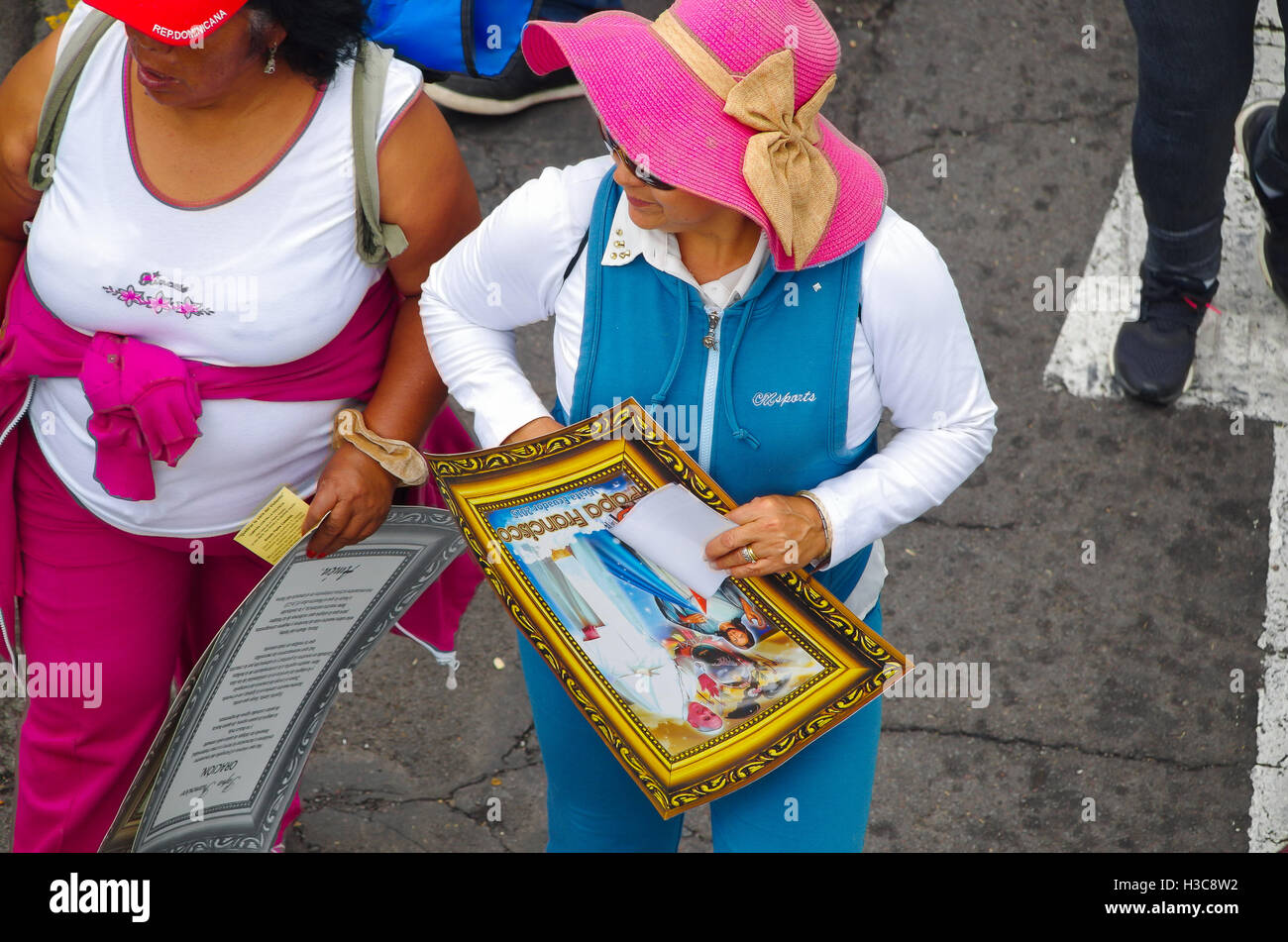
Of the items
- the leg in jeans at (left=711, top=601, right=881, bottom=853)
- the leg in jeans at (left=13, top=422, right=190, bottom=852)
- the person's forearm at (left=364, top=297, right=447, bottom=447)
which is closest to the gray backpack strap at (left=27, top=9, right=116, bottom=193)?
the leg in jeans at (left=13, top=422, right=190, bottom=852)

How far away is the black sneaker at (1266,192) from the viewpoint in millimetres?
4227

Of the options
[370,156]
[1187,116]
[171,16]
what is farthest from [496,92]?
[171,16]

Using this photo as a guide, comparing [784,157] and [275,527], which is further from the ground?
[784,157]

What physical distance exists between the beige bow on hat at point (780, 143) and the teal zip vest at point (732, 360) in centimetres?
15

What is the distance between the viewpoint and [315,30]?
2.32 meters

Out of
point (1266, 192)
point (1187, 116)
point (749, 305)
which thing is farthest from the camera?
point (1266, 192)

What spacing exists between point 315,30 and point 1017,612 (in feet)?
8.69

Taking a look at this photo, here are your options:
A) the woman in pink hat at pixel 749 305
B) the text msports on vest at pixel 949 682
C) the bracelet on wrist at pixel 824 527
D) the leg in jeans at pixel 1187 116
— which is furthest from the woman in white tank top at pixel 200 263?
the leg in jeans at pixel 1187 116
